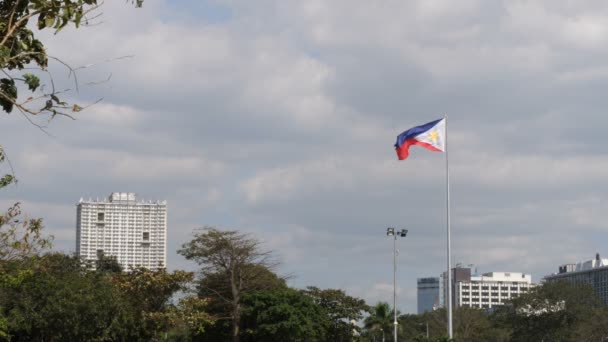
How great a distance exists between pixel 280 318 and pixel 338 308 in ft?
23.7

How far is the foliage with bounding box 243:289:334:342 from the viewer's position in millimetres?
60469

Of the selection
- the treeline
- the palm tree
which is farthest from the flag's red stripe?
the palm tree

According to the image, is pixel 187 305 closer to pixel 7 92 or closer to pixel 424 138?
pixel 424 138

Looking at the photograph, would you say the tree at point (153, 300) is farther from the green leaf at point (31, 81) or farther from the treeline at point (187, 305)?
the green leaf at point (31, 81)

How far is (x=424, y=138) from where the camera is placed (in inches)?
1613

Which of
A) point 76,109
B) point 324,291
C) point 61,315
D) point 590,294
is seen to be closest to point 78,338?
point 61,315

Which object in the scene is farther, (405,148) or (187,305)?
(187,305)

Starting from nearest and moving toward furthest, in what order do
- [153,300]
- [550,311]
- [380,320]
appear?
[153,300] < [380,320] < [550,311]

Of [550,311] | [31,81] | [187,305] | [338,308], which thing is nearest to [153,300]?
[187,305]

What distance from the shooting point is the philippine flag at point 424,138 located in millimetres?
40500

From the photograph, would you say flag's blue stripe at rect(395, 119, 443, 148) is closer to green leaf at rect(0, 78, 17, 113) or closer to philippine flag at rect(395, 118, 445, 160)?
philippine flag at rect(395, 118, 445, 160)

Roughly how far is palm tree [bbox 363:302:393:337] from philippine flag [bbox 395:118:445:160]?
163ft

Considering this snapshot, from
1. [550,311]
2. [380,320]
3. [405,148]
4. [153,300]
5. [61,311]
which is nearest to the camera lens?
[405,148]

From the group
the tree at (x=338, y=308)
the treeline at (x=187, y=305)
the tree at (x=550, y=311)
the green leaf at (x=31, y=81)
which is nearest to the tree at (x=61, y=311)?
the treeline at (x=187, y=305)
